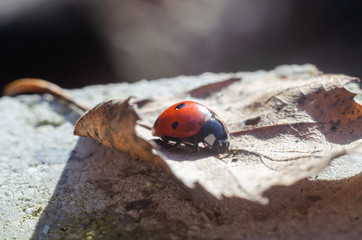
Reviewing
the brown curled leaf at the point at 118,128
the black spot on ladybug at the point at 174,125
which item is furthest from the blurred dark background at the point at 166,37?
the brown curled leaf at the point at 118,128

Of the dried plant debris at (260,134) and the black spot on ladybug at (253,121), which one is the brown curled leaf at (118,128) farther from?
the black spot on ladybug at (253,121)

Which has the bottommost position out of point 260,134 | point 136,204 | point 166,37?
point 166,37

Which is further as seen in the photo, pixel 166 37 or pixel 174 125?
pixel 166 37

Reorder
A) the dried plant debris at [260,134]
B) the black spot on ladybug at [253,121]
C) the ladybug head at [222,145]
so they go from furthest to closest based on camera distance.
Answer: the black spot on ladybug at [253,121]
the ladybug head at [222,145]
the dried plant debris at [260,134]

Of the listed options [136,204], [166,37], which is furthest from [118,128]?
[166,37]

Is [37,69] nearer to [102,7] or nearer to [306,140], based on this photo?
[102,7]

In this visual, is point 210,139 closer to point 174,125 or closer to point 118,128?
point 174,125
